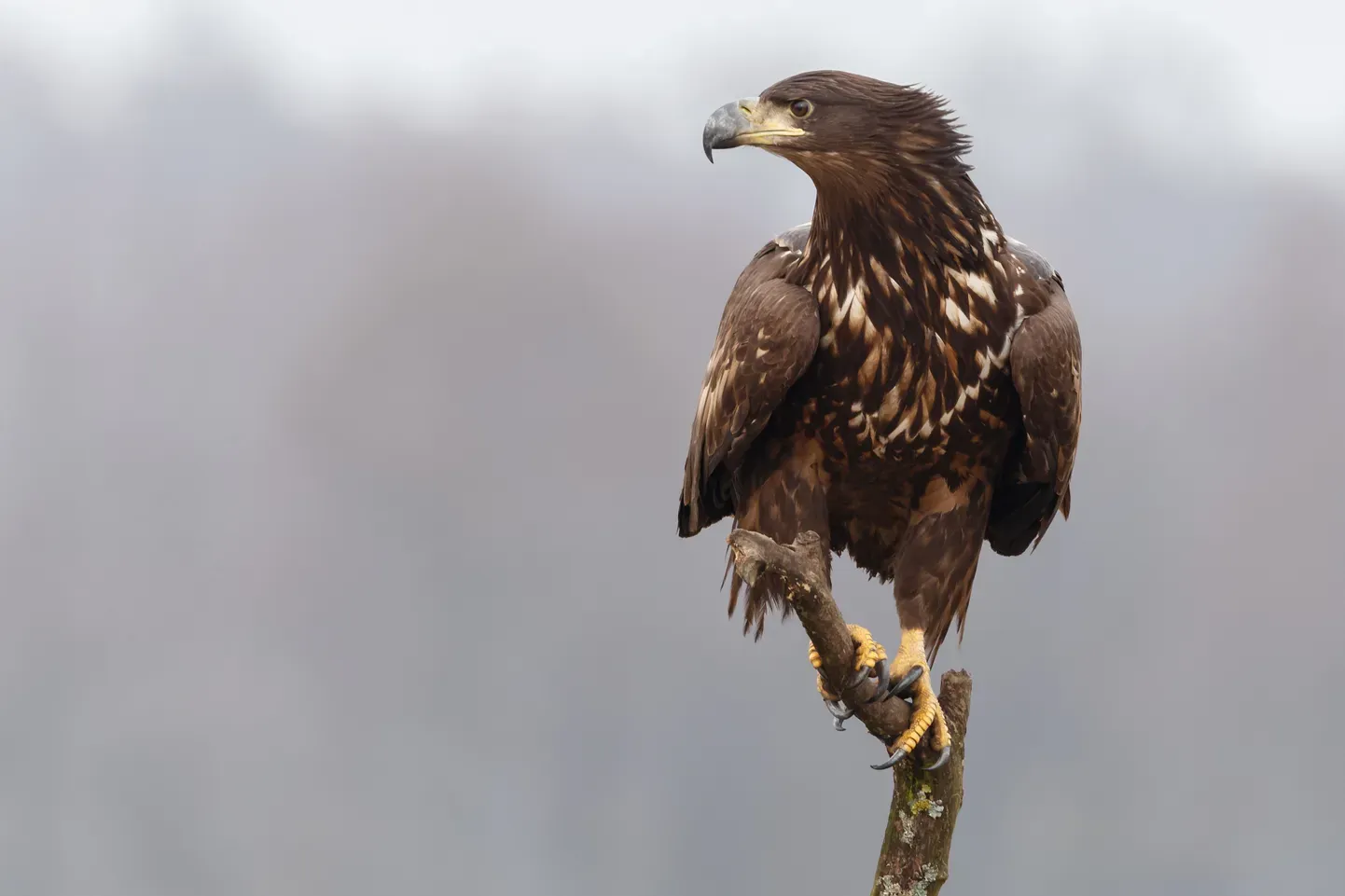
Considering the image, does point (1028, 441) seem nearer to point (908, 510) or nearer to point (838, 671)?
point (908, 510)

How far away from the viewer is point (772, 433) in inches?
180

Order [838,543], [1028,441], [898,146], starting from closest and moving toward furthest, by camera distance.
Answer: [898,146]
[1028,441]
[838,543]

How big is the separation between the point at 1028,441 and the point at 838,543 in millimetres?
746

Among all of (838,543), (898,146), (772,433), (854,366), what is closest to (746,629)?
(838,543)

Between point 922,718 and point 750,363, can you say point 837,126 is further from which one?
point 922,718

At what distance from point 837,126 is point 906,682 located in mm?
1652

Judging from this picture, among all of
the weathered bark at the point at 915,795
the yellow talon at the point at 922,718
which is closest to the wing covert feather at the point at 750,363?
the weathered bark at the point at 915,795

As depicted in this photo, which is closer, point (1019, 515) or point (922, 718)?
point (922, 718)

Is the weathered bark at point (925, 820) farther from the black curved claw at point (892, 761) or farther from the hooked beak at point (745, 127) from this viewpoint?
the hooked beak at point (745, 127)

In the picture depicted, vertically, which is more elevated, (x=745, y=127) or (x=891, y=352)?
(x=745, y=127)

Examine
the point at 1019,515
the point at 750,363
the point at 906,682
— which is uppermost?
the point at 1019,515

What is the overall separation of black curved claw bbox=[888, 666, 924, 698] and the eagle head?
1.48m

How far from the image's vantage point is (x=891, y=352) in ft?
14.1

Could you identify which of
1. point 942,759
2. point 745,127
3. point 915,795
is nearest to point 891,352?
point 745,127
